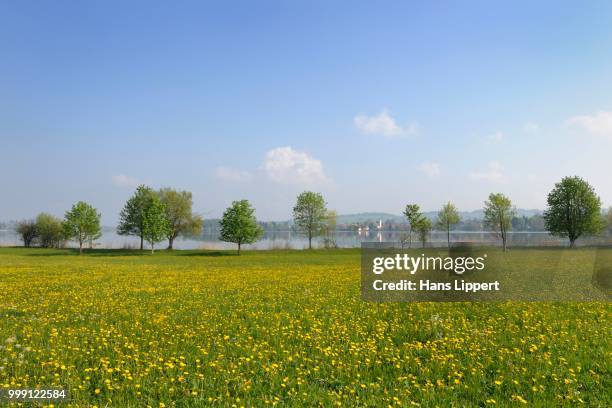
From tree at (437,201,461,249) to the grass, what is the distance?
91796mm

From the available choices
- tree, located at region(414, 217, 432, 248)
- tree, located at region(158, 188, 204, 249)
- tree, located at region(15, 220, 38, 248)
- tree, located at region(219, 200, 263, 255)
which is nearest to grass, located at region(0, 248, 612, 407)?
tree, located at region(219, 200, 263, 255)

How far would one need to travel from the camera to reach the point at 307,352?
10.4m

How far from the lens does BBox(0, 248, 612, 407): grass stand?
8039 millimetres

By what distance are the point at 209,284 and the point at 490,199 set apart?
290 feet

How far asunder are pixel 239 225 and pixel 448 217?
2153 inches

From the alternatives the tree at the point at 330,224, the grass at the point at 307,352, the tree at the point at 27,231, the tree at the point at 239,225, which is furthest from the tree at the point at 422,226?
the tree at the point at 27,231

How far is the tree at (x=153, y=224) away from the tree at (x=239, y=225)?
11.9 m

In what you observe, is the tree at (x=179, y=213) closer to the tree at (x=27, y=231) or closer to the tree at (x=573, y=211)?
the tree at (x=27, y=231)

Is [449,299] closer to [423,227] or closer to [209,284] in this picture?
[209,284]

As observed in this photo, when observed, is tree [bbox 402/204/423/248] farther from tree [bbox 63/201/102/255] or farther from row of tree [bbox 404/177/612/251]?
tree [bbox 63/201/102/255]

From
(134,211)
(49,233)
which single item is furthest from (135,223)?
(49,233)

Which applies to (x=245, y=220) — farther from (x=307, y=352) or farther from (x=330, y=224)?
(x=307, y=352)

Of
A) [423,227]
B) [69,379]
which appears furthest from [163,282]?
[423,227]

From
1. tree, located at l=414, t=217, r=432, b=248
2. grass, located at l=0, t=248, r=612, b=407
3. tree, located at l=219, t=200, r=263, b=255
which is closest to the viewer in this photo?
grass, located at l=0, t=248, r=612, b=407
